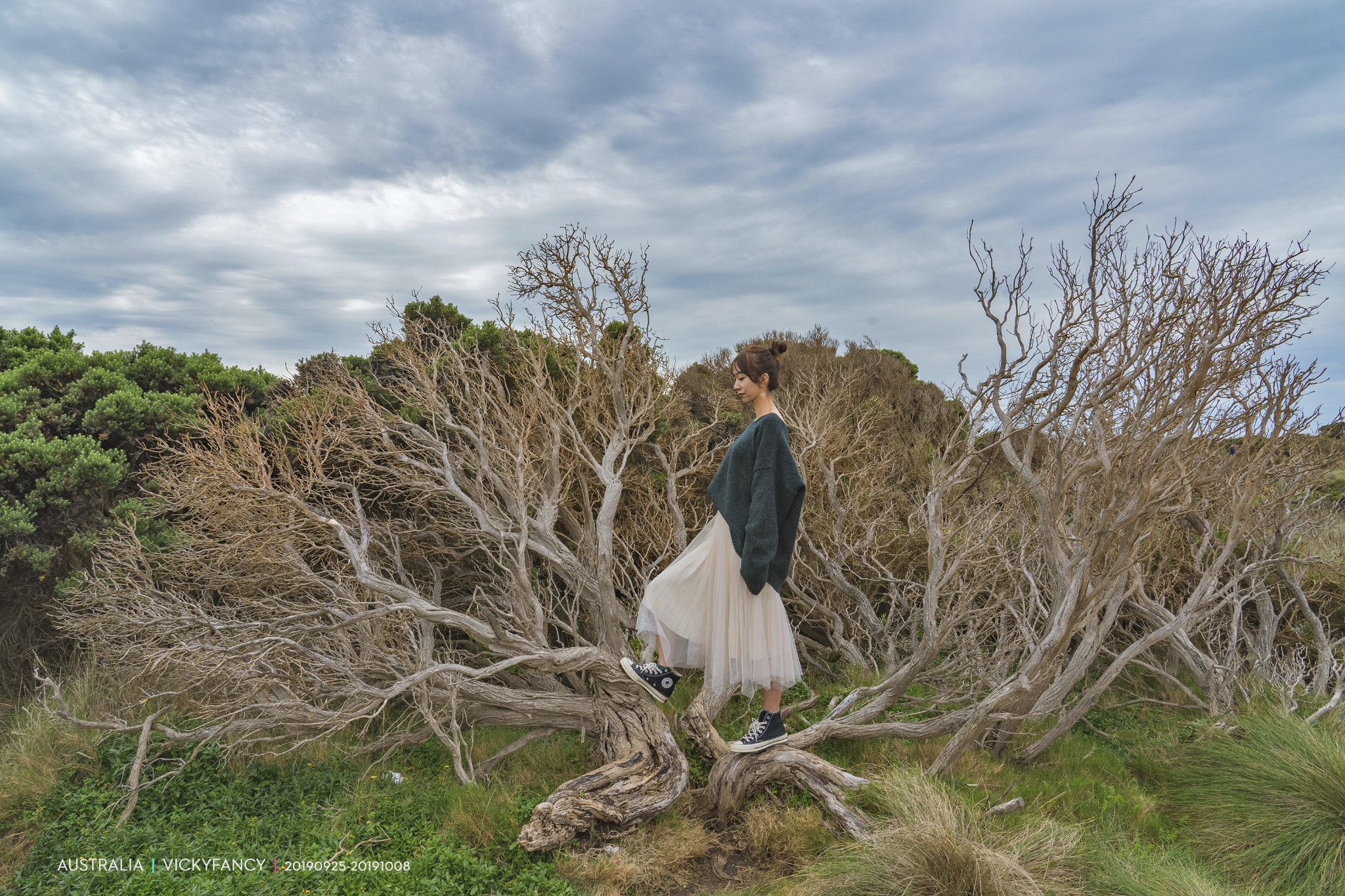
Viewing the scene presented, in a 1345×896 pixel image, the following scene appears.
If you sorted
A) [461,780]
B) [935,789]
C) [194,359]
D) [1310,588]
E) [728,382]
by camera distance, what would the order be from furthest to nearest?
[728,382], [194,359], [1310,588], [461,780], [935,789]

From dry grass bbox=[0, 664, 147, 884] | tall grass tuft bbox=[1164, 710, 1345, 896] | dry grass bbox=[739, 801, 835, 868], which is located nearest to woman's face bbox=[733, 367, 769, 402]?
dry grass bbox=[739, 801, 835, 868]

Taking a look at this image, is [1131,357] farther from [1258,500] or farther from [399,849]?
[399,849]

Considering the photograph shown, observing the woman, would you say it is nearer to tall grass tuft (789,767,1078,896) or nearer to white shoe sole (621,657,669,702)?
white shoe sole (621,657,669,702)

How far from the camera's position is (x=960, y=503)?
28.2 ft

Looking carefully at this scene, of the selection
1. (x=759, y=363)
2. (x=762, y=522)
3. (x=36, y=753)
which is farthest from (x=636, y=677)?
(x=36, y=753)

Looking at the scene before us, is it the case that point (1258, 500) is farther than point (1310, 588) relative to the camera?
No

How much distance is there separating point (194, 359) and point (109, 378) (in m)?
1.01

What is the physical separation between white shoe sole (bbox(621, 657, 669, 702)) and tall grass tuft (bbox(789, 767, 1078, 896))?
1359 millimetres

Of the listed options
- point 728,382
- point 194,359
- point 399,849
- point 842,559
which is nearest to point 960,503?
point 842,559

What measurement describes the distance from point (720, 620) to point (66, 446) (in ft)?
23.3

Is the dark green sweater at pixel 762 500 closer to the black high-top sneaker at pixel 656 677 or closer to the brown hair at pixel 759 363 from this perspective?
the brown hair at pixel 759 363

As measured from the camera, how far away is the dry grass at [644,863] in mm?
4320

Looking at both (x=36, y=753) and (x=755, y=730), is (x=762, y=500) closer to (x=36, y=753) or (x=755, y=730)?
(x=755, y=730)

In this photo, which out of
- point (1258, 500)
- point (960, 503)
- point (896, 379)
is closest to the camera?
point (1258, 500)
